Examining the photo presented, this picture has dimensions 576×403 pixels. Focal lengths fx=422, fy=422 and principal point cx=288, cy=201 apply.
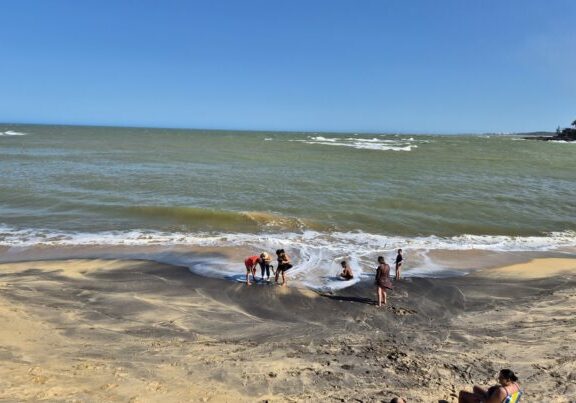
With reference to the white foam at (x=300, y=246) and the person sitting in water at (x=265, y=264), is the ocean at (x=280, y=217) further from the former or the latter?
the person sitting in water at (x=265, y=264)

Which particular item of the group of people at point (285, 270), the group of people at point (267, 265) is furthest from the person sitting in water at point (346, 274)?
the group of people at point (267, 265)

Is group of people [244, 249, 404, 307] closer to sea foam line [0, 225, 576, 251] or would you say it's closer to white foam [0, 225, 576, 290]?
white foam [0, 225, 576, 290]

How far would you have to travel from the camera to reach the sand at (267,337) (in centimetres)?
614

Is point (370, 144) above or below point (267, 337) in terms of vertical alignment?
above

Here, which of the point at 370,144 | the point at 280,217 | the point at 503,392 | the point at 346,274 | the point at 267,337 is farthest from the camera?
the point at 370,144

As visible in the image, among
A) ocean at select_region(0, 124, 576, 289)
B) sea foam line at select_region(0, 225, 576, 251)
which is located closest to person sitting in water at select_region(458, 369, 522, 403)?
ocean at select_region(0, 124, 576, 289)

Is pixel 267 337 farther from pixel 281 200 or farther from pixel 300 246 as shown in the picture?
pixel 281 200

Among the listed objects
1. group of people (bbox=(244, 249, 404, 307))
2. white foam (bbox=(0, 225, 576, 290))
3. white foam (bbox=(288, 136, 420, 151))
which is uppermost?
white foam (bbox=(288, 136, 420, 151))

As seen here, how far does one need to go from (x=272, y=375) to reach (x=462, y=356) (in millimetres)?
3372

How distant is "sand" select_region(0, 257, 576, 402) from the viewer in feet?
20.1

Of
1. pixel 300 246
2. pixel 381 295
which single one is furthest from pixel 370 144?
pixel 381 295

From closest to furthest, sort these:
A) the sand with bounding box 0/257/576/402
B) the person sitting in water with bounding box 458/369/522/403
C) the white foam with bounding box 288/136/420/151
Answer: the person sitting in water with bounding box 458/369/522/403, the sand with bounding box 0/257/576/402, the white foam with bounding box 288/136/420/151

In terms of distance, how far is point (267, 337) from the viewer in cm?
800

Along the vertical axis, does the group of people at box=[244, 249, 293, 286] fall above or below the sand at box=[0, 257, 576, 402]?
above
